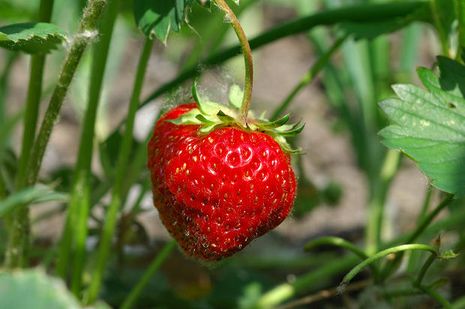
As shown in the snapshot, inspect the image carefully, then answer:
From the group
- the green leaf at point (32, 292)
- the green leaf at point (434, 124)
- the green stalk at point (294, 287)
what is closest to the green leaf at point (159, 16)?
the green leaf at point (434, 124)

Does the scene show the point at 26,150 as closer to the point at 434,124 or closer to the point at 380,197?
the point at 434,124

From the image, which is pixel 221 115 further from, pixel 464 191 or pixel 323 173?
pixel 323 173

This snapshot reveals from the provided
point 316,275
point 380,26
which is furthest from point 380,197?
point 380,26

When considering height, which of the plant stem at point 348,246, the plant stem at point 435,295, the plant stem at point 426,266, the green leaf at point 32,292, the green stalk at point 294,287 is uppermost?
the green leaf at point 32,292

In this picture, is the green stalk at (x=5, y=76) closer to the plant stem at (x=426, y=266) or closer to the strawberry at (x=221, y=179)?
the strawberry at (x=221, y=179)

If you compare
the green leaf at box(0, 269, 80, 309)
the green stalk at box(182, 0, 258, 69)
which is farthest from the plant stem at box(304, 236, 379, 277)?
the green leaf at box(0, 269, 80, 309)

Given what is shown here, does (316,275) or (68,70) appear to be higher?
(68,70)
